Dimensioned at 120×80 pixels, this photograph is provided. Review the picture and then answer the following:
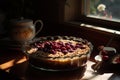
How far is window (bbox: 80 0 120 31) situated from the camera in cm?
149

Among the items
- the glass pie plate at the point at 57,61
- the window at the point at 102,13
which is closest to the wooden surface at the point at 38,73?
the glass pie plate at the point at 57,61

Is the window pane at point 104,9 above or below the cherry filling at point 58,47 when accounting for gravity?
above

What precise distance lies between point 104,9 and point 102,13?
0.03 meters

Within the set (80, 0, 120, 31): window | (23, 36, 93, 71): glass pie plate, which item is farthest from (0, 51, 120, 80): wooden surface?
(80, 0, 120, 31): window

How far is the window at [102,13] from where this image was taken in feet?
4.88

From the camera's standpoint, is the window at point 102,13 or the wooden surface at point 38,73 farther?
the window at point 102,13

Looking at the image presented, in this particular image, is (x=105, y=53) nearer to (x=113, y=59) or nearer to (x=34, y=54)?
(x=113, y=59)

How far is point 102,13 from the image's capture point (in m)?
1.56

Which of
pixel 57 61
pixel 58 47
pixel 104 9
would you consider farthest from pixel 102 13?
pixel 57 61

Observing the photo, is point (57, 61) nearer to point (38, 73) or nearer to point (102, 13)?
point (38, 73)

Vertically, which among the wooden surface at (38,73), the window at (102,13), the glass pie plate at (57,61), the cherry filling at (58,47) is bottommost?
the wooden surface at (38,73)

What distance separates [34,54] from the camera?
3.82 feet

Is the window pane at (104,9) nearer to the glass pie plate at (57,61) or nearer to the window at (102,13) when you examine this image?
the window at (102,13)

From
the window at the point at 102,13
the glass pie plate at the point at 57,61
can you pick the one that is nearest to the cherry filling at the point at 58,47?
the glass pie plate at the point at 57,61
